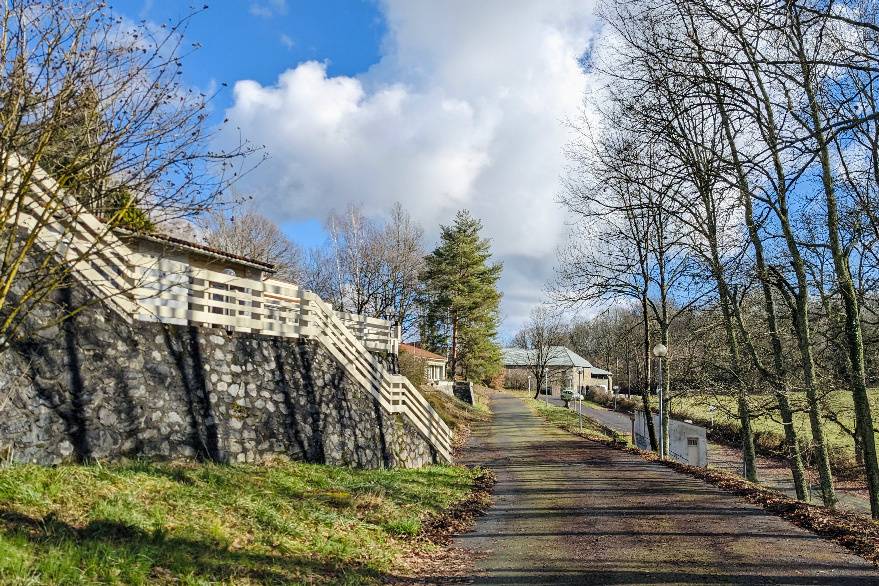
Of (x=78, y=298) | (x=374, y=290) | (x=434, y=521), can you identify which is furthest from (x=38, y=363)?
(x=374, y=290)

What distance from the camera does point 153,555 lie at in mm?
5160

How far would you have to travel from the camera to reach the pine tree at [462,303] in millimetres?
47000

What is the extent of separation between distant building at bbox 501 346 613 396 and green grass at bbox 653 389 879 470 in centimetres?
3772

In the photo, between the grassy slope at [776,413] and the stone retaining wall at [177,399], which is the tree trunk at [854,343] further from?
the stone retaining wall at [177,399]

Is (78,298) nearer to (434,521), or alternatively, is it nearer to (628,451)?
(434,521)

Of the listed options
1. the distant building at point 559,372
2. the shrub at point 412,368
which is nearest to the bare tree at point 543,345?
the distant building at point 559,372

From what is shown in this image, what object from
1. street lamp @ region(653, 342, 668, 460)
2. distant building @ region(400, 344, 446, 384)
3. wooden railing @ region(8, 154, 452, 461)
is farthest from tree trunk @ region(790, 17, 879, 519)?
distant building @ region(400, 344, 446, 384)

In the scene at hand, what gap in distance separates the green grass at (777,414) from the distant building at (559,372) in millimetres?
37718

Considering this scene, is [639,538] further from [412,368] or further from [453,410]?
[453,410]

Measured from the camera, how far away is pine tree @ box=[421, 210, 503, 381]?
154ft

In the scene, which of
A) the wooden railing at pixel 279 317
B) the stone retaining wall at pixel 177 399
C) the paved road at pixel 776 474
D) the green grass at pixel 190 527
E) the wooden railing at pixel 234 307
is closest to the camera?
the green grass at pixel 190 527

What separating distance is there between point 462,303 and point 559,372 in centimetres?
3786

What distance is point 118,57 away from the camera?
5.06 metres

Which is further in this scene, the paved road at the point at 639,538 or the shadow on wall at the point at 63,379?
the shadow on wall at the point at 63,379
